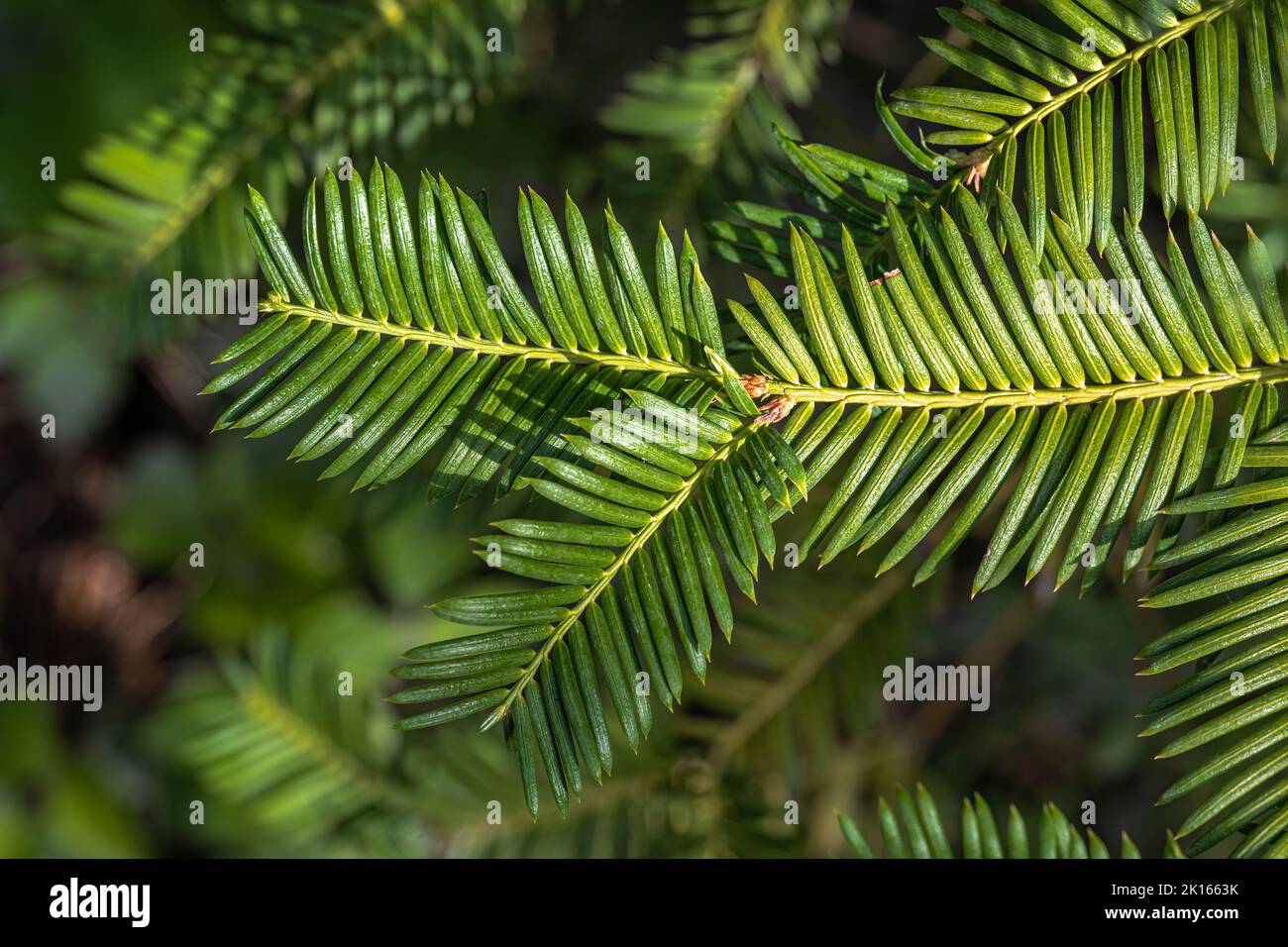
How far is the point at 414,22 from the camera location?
0.87m

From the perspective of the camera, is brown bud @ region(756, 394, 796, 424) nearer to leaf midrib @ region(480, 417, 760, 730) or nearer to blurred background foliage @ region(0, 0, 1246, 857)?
leaf midrib @ region(480, 417, 760, 730)

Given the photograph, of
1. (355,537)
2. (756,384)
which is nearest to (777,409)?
(756,384)

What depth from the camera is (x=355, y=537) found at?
5.82 ft

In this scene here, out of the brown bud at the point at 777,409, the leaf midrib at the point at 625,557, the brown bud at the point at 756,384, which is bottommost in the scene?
the leaf midrib at the point at 625,557

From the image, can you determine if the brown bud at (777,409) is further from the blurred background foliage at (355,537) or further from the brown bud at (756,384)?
the blurred background foliage at (355,537)

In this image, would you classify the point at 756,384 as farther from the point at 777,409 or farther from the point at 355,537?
the point at 355,537

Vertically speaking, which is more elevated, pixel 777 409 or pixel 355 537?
pixel 355 537

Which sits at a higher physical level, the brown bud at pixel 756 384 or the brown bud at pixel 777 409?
the brown bud at pixel 756 384

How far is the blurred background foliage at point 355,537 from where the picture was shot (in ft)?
2.85

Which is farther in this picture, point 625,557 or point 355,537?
point 355,537

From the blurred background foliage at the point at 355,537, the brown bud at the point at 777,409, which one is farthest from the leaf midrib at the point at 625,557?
the blurred background foliage at the point at 355,537
